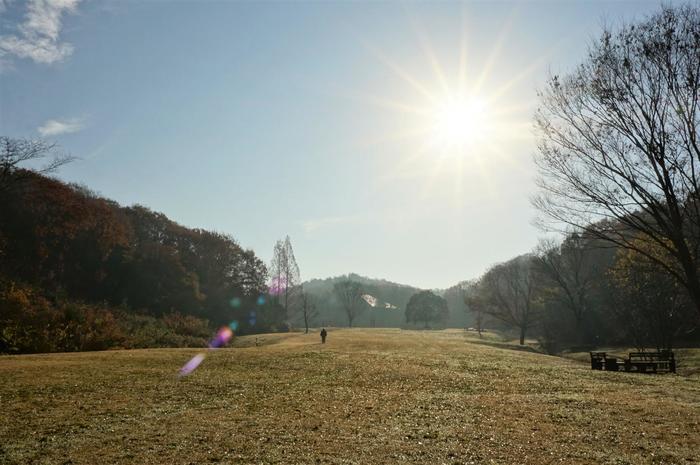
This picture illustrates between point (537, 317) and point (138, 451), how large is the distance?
7119 centimetres

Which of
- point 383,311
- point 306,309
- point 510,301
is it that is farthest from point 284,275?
point 383,311

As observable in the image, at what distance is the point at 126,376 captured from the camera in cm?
1900

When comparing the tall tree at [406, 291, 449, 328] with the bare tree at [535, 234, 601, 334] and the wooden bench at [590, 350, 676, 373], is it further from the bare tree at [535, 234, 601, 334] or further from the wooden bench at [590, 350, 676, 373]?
the wooden bench at [590, 350, 676, 373]

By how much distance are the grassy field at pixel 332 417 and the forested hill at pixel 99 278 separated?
12600 millimetres

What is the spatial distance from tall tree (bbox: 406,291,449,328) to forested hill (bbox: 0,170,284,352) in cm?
5067

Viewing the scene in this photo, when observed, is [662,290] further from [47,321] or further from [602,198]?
[47,321]

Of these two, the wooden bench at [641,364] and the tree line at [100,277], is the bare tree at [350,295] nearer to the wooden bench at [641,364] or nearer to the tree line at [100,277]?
the tree line at [100,277]

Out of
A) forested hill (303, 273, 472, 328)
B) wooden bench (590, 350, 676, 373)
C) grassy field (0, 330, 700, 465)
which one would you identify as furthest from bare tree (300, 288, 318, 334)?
grassy field (0, 330, 700, 465)

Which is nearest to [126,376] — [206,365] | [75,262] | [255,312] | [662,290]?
[206,365]

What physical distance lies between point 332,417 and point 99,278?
47837mm

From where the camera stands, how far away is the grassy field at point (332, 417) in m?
8.97

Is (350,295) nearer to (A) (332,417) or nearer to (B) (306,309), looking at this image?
(B) (306,309)

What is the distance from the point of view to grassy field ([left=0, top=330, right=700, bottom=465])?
8969 mm

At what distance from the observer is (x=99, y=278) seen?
5078cm
